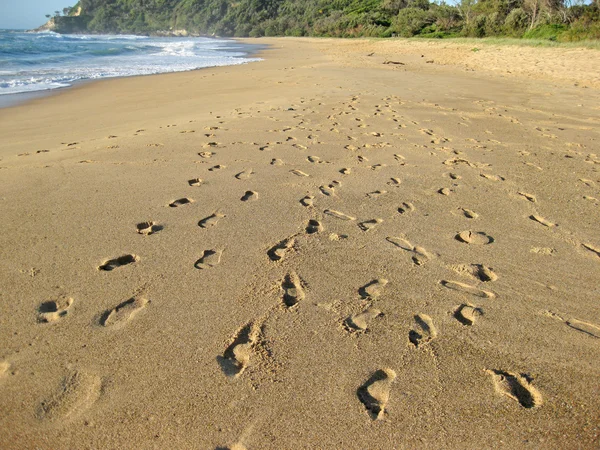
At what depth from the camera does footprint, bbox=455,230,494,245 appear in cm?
295

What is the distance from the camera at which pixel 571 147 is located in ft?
17.1

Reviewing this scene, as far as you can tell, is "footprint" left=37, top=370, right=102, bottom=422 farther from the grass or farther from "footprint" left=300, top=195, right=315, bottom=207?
the grass

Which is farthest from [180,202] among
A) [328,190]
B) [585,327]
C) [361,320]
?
[585,327]

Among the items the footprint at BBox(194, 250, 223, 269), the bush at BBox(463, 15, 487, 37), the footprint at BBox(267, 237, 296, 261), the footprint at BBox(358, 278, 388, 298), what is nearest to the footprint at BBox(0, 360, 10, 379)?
the footprint at BBox(194, 250, 223, 269)

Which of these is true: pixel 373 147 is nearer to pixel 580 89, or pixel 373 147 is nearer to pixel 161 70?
pixel 580 89

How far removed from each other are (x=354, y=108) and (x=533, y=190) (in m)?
4.12

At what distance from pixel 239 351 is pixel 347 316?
22.5 inches

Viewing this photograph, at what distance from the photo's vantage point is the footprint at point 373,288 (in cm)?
236

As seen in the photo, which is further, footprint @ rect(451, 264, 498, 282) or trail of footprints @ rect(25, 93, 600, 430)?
footprint @ rect(451, 264, 498, 282)

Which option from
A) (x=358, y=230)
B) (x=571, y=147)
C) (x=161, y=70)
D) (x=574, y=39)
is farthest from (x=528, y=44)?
(x=358, y=230)

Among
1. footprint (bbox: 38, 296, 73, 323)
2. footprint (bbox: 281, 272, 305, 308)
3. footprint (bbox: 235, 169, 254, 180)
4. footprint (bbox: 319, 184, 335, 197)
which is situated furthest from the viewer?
footprint (bbox: 235, 169, 254, 180)

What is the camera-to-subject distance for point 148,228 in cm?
306

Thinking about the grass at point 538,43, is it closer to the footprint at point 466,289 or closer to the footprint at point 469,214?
the footprint at point 469,214

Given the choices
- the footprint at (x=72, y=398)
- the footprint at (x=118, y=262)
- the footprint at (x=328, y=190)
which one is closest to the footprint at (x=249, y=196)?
the footprint at (x=328, y=190)
